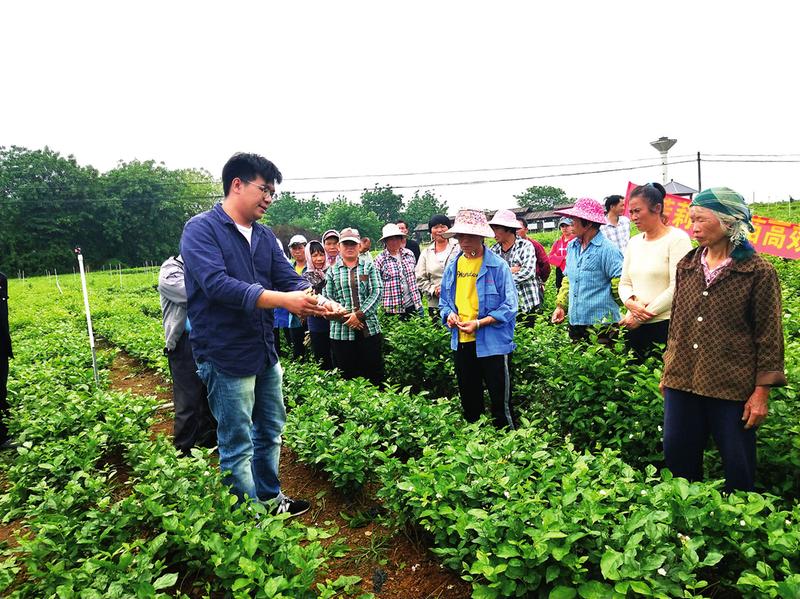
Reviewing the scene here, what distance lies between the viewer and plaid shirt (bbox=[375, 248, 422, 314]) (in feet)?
22.5

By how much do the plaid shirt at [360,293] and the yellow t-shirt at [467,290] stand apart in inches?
47.4

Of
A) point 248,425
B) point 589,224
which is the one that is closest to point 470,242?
point 589,224

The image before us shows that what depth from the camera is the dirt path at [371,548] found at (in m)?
2.65

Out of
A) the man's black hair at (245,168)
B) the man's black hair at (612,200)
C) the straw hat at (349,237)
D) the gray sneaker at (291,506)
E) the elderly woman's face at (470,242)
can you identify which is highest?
the man's black hair at (245,168)

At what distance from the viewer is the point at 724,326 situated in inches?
101

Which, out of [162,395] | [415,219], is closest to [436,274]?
[162,395]

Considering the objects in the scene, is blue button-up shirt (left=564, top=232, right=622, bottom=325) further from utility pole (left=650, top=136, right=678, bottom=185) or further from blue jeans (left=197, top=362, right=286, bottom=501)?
utility pole (left=650, top=136, right=678, bottom=185)

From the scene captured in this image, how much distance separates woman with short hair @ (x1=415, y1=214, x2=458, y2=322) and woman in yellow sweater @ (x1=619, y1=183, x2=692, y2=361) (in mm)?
3039

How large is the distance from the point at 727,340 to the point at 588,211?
2.14 m

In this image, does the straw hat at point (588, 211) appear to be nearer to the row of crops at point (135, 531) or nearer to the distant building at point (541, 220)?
the row of crops at point (135, 531)

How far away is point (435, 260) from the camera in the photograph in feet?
22.6

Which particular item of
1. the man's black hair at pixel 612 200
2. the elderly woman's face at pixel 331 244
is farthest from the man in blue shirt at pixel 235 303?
the man's black hair at pixel 612 200

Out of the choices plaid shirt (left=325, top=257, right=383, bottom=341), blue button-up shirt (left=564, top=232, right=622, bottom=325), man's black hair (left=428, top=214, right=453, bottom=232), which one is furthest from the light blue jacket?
man's black hair (left=428, top=214, right=453, bottom=232)

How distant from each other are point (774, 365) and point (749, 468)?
21.4 inches
